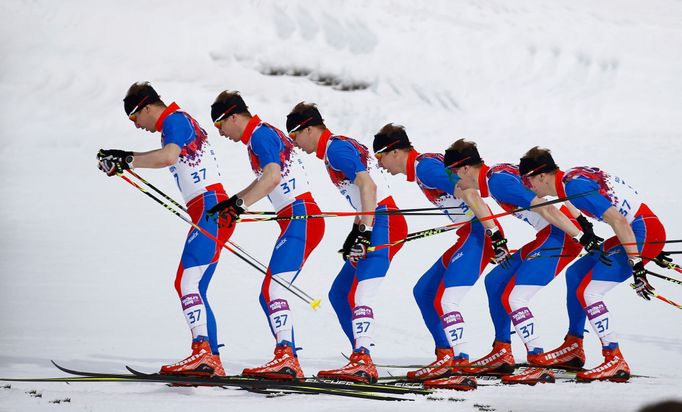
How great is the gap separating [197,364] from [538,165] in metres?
2.81

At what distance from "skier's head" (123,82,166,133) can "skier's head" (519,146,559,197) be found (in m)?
2.64

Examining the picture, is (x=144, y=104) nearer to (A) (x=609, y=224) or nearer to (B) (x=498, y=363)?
(B) (x=498, y=363)

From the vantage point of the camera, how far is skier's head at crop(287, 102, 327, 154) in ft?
24.6

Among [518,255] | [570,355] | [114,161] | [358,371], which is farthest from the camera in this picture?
[570,355]

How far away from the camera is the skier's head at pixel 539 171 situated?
7695mm

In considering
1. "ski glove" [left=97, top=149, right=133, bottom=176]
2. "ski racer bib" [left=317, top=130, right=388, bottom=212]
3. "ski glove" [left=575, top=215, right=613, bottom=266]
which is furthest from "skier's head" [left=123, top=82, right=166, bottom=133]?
"ski glove" [left=575, top=215, right=613, bottom=266]

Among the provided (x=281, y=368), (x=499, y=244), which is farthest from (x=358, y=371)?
(x=499, y=244)

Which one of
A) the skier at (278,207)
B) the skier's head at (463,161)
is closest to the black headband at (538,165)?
the skier's head at (463,161)

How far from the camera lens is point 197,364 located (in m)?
7.07

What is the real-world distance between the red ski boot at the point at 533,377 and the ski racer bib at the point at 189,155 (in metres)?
2.56

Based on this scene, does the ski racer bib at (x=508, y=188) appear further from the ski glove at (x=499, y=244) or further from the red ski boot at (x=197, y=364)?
the red ski boot at (x=197, y=364)

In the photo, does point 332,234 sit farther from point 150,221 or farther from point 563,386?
point 563,386

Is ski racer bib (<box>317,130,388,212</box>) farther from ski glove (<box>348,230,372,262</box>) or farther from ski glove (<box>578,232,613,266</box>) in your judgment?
ski glove (<box>578,232,613,266</box>)

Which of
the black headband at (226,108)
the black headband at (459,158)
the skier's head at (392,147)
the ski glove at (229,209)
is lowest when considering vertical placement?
the ski glove at (229,209)
